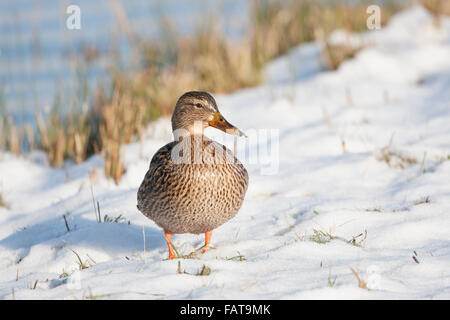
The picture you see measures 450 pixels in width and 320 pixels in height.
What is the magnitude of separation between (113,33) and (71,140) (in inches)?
77.1

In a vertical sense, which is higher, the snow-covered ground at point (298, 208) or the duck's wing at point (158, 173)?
the duck's wing at point (158, 173)

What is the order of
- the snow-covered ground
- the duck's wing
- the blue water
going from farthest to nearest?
the blue water
the duck's wing
the snow-covered ground

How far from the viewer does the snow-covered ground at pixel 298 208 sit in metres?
2.95

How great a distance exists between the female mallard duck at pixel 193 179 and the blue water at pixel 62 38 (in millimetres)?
3297

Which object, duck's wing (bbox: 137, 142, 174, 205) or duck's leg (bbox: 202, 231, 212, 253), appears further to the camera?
duck's leg (bbox: 202, 231, 212, 253)

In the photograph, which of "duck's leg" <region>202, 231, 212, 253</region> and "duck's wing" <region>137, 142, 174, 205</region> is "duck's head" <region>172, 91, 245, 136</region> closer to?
"duck's wing" <region>137, 142, 174, 205</region>

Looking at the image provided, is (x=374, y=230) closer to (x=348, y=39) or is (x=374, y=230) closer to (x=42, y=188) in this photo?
(x=42, y=188)

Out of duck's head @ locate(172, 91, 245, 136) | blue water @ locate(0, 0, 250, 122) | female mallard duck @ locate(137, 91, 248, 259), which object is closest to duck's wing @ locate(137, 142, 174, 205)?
female mallard duck @ locate(137, 91, 248, 259)

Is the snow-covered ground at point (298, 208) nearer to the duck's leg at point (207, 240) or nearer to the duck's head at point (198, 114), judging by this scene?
the duck's leg at point (207, 240)

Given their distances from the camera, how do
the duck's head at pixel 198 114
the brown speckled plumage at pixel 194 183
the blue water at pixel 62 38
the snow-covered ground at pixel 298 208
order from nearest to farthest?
the snow-covered ground at pixel 298 208
the brown speckled plumage at pixel 194 183
the duck's head at pixel 198 114
the blue water at pixel 62 38

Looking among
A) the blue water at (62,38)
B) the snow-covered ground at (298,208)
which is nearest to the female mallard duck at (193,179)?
the snow-covered ground at (298,208)

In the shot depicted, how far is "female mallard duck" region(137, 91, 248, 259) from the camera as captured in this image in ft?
11.5

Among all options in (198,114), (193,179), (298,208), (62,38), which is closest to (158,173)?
(193,179)
